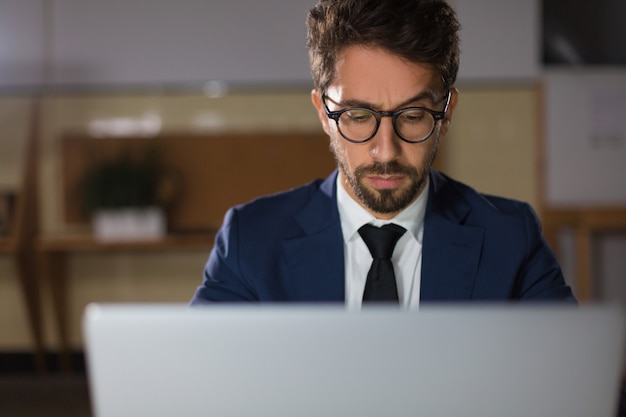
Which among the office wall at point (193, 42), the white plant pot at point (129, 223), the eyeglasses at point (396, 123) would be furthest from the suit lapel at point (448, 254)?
the office wall at point (193, 42)

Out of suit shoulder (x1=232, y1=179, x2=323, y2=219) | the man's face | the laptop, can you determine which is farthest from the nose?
the laptop

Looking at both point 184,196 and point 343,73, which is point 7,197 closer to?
point 184,196

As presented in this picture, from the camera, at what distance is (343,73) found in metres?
1.44

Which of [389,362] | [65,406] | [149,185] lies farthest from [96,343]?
[149,185]

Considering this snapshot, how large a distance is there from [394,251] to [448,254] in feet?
0.33

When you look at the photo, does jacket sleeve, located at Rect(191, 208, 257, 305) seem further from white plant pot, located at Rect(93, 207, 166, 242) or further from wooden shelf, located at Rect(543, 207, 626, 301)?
wooden shelf, located at Rect(543, 207, 626, 301)

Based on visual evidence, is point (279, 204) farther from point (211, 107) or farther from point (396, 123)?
point (211, 107)

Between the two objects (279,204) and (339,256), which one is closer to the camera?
(339,256)

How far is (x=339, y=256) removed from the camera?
1494 mm

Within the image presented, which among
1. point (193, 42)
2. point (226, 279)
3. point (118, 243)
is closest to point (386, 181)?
point (226, 279)

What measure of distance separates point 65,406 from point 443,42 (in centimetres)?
315

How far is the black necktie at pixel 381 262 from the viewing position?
1.41m

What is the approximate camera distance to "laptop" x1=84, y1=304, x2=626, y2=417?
703mm

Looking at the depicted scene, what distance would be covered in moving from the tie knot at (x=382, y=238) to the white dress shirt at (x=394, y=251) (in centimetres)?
3
